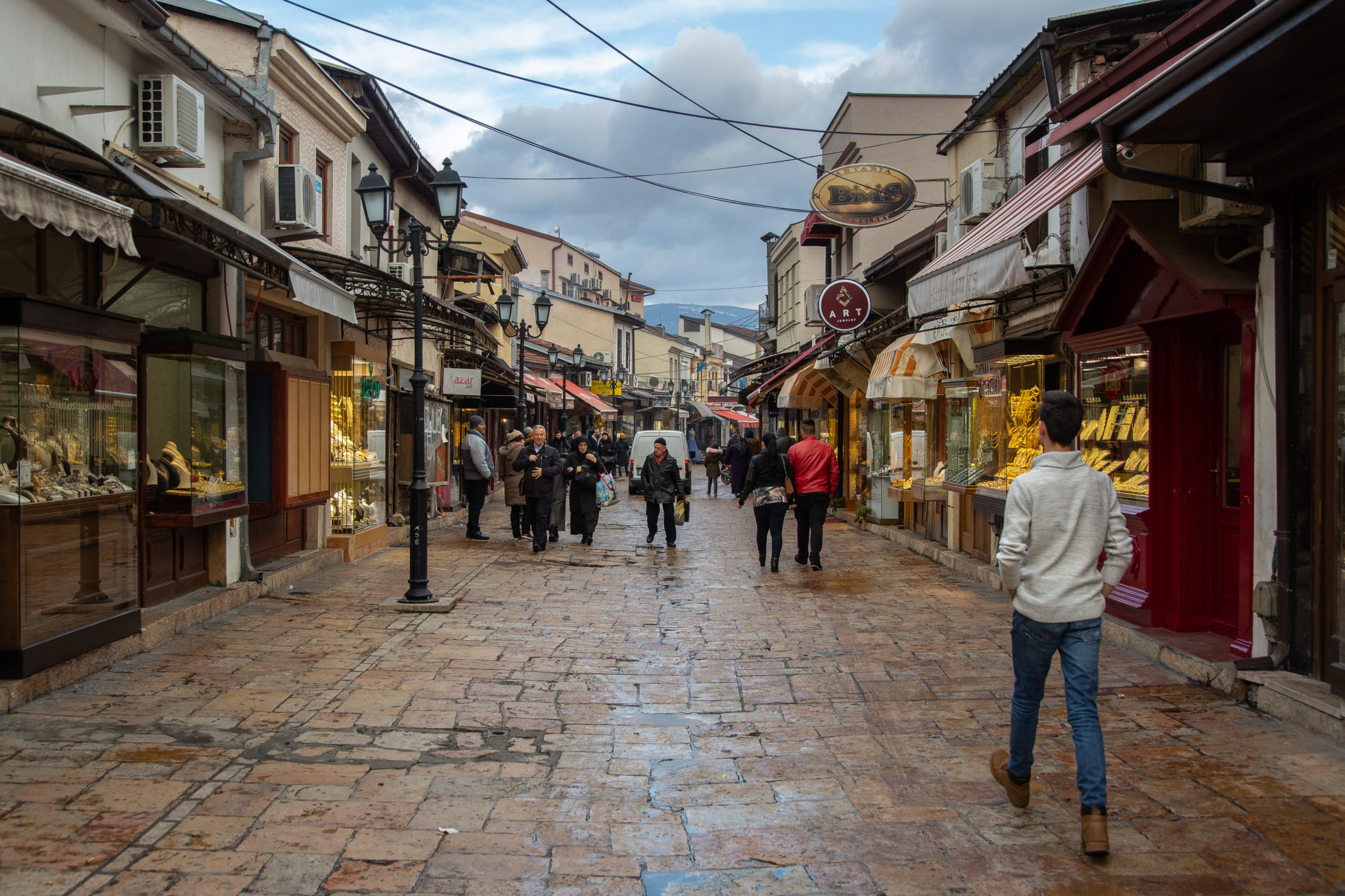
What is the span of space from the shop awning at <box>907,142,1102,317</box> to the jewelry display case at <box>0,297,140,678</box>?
7038 millimetres

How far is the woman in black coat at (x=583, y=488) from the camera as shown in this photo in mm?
15102

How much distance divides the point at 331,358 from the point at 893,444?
8.85m

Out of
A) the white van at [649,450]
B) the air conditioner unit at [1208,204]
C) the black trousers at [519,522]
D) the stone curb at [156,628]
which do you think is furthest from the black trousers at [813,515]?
the white van at [649,450]

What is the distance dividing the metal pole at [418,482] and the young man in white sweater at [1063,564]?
6511 millimetres

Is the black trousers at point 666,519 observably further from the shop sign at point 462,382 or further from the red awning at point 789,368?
the red awning at point 789,368

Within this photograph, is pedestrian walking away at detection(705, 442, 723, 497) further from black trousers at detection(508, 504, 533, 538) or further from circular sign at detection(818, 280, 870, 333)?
black trousers at detection(508, 504, 533, 538)

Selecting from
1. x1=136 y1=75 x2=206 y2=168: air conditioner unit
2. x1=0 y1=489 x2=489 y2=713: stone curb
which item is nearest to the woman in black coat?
x1=0 y1=489 x2=489 y2=713: stone curb

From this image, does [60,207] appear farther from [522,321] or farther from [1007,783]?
[522,321]

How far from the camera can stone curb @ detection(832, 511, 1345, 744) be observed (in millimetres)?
5418

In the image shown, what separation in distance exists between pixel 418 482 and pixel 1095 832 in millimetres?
7387

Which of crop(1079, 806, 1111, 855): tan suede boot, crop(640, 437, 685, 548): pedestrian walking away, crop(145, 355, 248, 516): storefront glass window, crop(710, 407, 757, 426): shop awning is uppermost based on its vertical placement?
crop(710, 407, 757, 426): shop awning

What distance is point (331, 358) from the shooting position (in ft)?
46.0

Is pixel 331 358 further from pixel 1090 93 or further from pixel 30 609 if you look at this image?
pixel 1090 93

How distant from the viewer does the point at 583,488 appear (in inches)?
610
